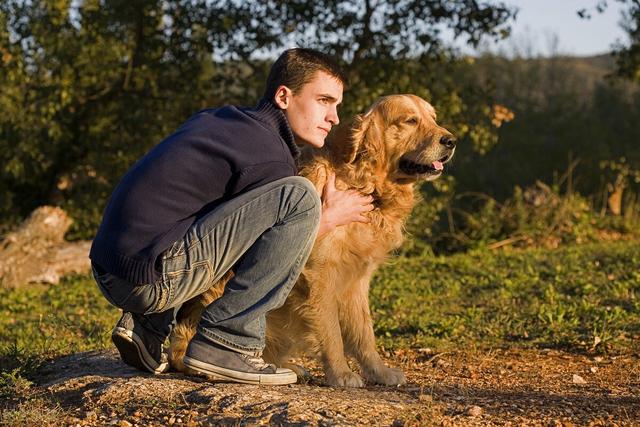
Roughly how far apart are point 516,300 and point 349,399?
352 cm

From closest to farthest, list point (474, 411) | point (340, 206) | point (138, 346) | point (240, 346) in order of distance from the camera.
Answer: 1. point (474, 411)
2. point (240, 346)
3. point (138, 346)
4. point (340, 206)

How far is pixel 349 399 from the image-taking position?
3627mm

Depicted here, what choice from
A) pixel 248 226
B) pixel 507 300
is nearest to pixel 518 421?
pixel 248 226

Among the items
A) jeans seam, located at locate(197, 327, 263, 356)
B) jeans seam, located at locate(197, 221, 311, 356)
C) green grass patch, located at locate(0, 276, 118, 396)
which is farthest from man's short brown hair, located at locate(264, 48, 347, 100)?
green grass patch, located at locate(0, 276, 118, 396)

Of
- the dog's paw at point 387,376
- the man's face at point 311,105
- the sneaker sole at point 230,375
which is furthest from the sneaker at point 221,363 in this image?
the man's face at point 311,105

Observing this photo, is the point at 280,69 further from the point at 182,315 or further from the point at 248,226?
the point at 182,315

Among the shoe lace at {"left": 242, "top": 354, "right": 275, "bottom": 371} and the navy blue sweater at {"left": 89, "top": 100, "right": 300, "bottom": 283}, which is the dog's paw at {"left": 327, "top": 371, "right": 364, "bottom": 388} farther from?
the navy blue sweater at {"left": 89, "top": 100, "right": 300, "bottom": 283}

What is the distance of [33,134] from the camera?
992cm

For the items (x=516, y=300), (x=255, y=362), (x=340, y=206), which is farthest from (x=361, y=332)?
(x=516, y=300)

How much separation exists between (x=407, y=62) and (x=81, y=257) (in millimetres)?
4311

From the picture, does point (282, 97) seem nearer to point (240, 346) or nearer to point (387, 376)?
point (240, 346)

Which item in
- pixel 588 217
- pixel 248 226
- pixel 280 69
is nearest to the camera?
pixel 248 226

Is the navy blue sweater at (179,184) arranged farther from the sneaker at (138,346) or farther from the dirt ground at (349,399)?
the dirt ground at (349,399)

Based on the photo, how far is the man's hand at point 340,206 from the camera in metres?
4.43
